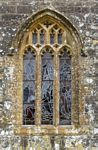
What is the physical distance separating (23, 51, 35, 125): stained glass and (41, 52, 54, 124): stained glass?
0.30 m

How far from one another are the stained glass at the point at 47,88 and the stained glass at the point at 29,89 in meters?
0.30

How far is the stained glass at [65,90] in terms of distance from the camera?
1611 cm

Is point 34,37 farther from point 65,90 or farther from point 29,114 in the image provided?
point 29,114

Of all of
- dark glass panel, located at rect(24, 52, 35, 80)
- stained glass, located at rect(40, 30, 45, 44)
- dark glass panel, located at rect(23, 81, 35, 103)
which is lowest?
dark glass panel, located at rect(23, 81, 35, 103)

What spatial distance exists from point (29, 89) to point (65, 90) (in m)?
1.06

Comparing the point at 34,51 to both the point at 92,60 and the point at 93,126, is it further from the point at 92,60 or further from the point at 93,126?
the point at 93,126

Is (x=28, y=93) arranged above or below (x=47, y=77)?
below

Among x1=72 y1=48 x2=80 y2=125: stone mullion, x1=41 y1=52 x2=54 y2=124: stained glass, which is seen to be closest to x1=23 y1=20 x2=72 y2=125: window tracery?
x1=41 y1=52 x2=54 y2=124: stained glass

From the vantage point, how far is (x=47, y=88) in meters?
16.2

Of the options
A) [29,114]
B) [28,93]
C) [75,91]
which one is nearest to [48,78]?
[28,93]

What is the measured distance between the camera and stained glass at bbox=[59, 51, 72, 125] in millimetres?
16109

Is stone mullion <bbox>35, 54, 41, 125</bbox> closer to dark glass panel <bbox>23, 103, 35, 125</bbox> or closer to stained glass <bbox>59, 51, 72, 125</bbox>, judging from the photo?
dark glass panel <bbox>23, 103, 35, 125</bbox>

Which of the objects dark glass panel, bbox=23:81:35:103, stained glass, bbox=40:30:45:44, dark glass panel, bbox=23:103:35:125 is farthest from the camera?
stained glass, bbox=40:30:45:44

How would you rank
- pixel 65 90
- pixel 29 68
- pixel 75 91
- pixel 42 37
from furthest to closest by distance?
1. pixel 42 37
2. pixel 29 68
3. pixel 65 90
4. pixel 75 91
